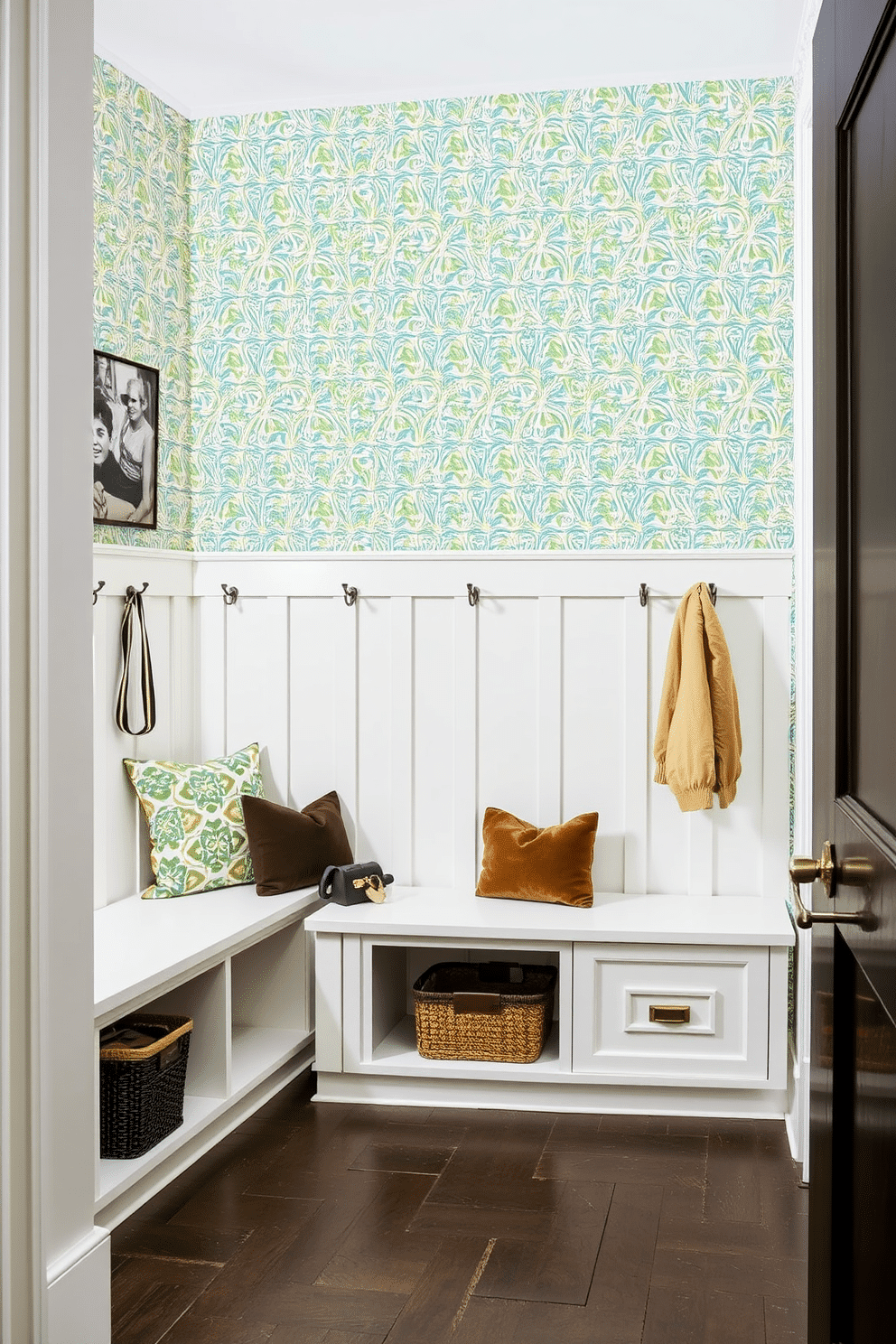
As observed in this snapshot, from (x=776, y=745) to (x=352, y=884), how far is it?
4.14 ft

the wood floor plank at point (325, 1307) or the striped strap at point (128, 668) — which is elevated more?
the striped strap at point (128, 668)

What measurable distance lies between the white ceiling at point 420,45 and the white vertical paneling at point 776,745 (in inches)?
60.2

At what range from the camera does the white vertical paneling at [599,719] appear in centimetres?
363

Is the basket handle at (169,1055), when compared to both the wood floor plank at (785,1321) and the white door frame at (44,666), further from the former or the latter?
the wood floor plank at (785,1321)

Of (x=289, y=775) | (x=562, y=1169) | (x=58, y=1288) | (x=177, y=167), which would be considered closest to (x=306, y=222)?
(x=177, y=167)

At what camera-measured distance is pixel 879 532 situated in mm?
1143

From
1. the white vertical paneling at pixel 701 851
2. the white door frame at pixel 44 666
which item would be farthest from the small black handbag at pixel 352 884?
the white door frame at pixel 44 666

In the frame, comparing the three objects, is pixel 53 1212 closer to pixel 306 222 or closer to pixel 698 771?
pixel 698 771

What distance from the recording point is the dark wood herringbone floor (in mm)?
2242

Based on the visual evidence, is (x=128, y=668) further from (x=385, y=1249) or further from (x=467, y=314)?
(x=385, y=1249)

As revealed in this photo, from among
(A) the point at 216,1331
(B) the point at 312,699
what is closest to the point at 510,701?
(B) the point at 312,699

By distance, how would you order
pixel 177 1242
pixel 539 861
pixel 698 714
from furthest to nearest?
pixel 539 861, pixel 698 714, pixel 177 1242

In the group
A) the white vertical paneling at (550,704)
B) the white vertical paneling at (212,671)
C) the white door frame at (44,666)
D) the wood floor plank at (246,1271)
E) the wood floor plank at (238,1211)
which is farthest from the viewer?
the white vertical paneling at (212,671)

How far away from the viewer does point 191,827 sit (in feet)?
11.5
